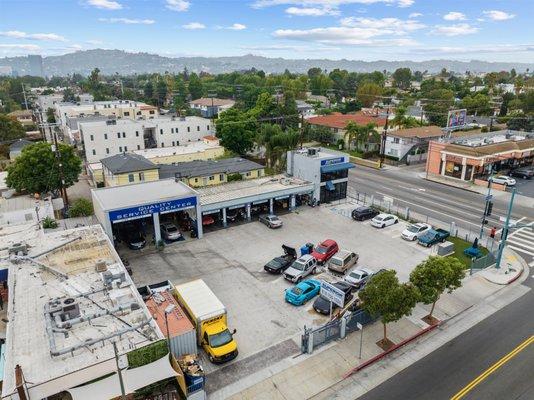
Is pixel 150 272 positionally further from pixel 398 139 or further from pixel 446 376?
pixel 398 139

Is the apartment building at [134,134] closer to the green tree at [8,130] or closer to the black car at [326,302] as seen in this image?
the green tree at [8,130]

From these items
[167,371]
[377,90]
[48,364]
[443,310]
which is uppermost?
[377,90]

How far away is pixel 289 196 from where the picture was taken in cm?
4375

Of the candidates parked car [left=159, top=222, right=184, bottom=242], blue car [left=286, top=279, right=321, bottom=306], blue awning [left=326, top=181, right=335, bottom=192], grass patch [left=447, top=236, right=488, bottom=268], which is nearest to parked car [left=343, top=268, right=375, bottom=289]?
blue car [left=286, top=279, right=321, bottom=306]

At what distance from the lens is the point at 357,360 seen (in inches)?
836

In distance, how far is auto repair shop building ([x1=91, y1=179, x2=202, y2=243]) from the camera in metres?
32.8

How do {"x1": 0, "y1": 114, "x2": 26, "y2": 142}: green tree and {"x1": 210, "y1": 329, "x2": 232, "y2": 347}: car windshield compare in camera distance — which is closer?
{"x1": 210, "y1": 329, "x2": 232, "y2": 347}: car windshield

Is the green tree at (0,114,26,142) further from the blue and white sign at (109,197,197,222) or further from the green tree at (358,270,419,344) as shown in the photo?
the green tree at (358,270,419,344)

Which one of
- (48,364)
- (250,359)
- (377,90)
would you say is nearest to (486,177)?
(250,359)

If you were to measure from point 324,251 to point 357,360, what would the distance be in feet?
40.4

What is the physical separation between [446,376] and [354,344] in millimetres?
5058

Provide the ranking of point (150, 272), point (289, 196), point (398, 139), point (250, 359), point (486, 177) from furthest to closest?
point (398, 139)
point (486, 177)
point (289, 196)
point (150, 272)
point (250, 359)

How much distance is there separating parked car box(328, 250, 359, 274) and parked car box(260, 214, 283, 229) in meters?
9.33

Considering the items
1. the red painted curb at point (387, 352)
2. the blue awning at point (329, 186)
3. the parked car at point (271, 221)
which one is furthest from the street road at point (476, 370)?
the blue awning at point (329, 186)
